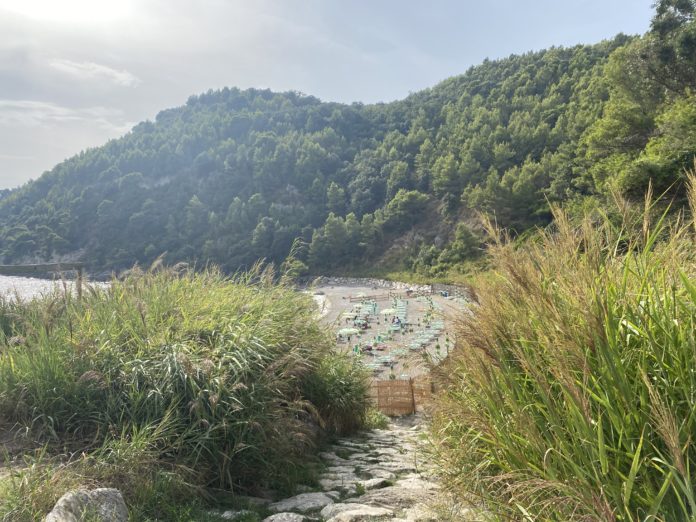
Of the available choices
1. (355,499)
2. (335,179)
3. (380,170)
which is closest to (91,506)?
(355,499)

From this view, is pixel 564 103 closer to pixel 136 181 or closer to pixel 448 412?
pixel 448 412

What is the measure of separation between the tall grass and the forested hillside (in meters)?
14.9

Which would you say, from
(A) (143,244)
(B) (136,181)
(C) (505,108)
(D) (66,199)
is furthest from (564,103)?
(D) (66,199)

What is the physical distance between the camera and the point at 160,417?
145 inches

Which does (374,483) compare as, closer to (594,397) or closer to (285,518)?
(285,518)

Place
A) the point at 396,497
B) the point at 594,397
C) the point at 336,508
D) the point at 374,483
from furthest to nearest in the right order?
the point at 374,483, the point at 396,497, the point at 336,508, the point at 594,397

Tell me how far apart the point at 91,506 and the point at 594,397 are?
2618mm

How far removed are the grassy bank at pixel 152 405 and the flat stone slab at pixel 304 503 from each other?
0.33m

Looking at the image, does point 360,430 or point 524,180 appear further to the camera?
point 524,180

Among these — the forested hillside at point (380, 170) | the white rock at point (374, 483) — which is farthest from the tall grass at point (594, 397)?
the forested hillside at point (380, 170)

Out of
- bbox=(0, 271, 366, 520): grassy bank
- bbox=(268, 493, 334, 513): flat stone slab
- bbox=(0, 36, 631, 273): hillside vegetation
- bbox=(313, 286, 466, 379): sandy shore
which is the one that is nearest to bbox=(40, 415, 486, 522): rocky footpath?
bbox=(268, 493, 334, 513): flat stone slab

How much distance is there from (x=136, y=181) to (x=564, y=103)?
82.9 meters

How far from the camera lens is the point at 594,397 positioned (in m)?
1.71

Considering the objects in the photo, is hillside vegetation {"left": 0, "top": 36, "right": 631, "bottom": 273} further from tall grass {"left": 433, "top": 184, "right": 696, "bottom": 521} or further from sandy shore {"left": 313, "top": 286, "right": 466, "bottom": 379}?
tall grass {"left": 433, "top": 184, "right": 696, "bottom": 521}
